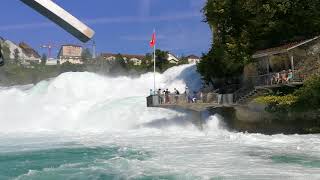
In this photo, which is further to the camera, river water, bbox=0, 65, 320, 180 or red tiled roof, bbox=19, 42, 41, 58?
red tiled roof, bbox=19, 42, 41, 58

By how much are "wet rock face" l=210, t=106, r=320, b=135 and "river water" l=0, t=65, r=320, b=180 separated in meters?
0.76

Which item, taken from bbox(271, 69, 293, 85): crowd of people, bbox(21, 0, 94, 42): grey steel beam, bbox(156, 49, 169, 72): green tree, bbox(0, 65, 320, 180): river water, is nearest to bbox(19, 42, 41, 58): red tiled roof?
bbox(156, 49, 169, 72): green tree

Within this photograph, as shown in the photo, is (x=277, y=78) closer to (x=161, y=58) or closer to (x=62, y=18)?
(x=62, y=18)

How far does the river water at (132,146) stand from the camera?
1420 centimetres

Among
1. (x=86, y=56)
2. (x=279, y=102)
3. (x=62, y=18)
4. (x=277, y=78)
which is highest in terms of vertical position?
(x=86, y=56)

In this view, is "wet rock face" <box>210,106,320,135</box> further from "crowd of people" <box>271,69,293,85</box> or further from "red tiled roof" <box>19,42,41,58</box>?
"red tiled roof" <box>19,42,41,58</box>

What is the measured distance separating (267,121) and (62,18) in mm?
25227

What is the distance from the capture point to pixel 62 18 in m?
3.14

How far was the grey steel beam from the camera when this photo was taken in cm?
309

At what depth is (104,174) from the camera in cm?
1379

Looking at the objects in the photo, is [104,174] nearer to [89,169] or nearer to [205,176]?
[89,169]

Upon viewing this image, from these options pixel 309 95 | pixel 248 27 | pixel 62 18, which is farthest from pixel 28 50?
pixel 62 18

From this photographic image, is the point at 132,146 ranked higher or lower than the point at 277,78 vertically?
lower

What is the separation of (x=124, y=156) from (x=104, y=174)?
14.1 ft
